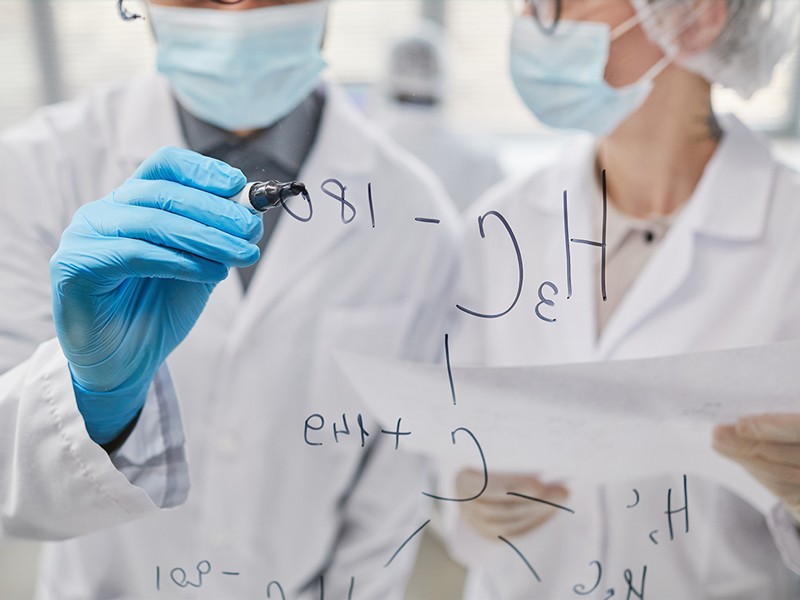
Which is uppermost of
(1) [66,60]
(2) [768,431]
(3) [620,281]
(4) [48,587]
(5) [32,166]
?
(1) [66,60]

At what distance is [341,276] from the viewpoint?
2.46 feet

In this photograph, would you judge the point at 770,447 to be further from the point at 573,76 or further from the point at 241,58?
the point at 241,58

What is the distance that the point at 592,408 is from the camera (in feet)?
1.95

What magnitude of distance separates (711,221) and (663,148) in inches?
3.3

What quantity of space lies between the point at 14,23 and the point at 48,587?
31.5 inches

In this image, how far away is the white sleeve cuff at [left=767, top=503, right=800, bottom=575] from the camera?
64 centimetres

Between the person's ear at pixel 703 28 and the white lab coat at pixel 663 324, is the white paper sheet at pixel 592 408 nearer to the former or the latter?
the white lab coat at pixel 663 324

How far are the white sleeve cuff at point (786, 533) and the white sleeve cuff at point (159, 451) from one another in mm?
522

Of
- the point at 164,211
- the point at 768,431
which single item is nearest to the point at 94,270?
the point at 164,211

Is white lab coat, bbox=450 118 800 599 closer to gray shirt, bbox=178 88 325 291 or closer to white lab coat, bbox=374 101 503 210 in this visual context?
gray shirt, bbox=178 88 325 291

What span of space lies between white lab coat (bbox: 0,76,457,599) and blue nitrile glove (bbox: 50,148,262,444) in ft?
0.26

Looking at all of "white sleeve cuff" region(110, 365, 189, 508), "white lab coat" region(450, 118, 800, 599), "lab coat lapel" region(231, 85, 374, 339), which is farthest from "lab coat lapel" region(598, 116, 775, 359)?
"white sleeve cuff" region(110, 365, 189, 508)

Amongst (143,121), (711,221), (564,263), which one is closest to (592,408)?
(564,263)

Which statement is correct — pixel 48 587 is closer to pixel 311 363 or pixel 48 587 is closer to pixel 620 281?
pixel 311 363
